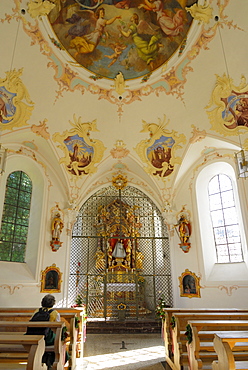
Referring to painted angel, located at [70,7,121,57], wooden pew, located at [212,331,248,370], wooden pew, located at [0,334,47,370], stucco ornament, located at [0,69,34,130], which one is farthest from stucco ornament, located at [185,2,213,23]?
wooden pew, located at [0,334,47,370]

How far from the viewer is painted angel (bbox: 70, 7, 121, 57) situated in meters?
9.96

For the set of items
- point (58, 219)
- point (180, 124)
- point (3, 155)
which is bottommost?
point (58, 219)

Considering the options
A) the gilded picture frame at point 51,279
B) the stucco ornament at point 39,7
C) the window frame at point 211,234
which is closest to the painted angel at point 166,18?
the stucco ornament at point 39,7

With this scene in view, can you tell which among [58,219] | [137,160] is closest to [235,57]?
[137,160]

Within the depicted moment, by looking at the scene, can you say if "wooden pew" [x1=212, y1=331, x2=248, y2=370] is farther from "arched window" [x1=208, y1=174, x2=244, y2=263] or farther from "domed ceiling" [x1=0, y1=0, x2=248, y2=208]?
"domed ceiling" [x1=0, y1=0, x2=248, y2=208]

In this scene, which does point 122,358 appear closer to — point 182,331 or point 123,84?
point 182,331

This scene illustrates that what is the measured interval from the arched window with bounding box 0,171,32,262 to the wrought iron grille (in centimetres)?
239

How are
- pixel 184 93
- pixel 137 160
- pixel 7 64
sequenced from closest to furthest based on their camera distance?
pixel 7 64 → pixel 184 93 → pixel 137 160

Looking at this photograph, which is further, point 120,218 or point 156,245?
point 156,245

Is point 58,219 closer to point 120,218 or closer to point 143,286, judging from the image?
point 120,218

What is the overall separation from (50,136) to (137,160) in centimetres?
413

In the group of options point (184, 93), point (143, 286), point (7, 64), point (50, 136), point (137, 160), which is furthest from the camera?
point (143, 286)

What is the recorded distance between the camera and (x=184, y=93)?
36.7 feet

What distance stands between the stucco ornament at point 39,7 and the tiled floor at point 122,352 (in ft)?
33.3
